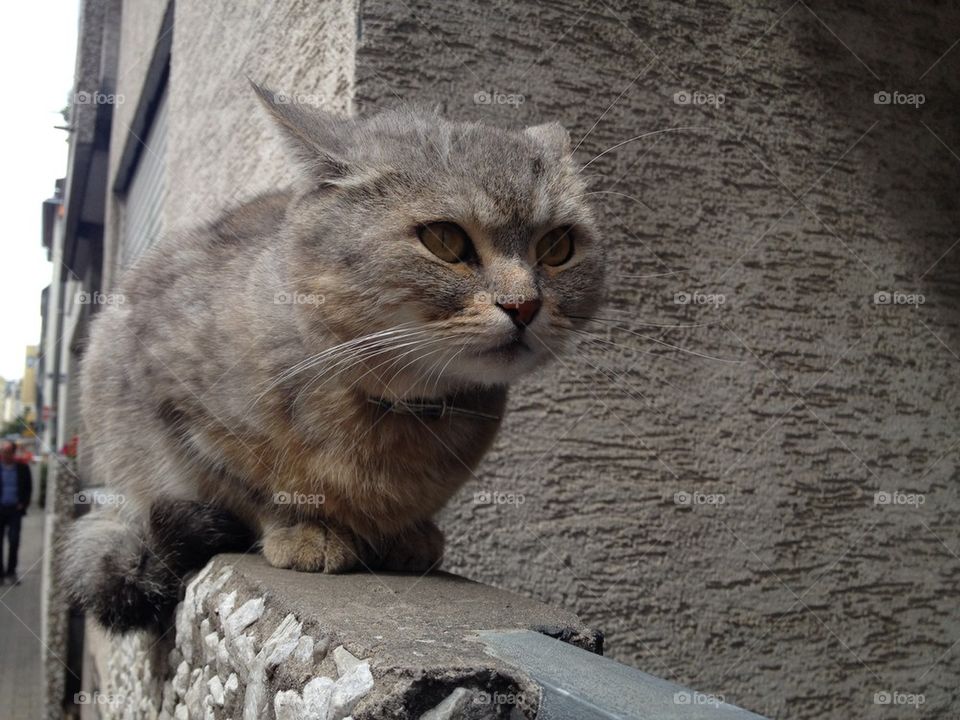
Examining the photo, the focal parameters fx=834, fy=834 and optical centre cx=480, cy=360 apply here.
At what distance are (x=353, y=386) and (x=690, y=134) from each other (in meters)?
2.36

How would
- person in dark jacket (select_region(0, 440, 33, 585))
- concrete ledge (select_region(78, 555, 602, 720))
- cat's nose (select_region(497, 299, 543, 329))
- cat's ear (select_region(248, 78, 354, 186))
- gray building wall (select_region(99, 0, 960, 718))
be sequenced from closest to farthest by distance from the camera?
concrete ledge (select_region(78, 555, 602, 720)) < cat's nose (select_region(497, 299, 543, 329)) < cat's ear (select_region(248, 78, 354, 186)) < gray building wall (select_region(99, 0, 960, 718)) < person in dark jacket (select_region(0, 440, 33, 585))

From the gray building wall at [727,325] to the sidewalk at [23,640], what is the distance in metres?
5.87

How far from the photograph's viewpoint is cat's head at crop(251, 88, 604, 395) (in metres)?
1.72

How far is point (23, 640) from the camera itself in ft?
32.8

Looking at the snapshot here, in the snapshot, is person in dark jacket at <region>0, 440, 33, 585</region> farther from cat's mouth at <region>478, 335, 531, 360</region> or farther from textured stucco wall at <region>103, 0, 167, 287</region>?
cat's mouth at <region>478, 335, 531, 360</region>

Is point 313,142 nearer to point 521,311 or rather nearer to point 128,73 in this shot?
point 521,311

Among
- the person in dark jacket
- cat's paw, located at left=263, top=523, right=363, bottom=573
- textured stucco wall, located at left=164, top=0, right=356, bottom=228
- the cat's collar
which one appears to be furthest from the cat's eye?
the person in dark jacket

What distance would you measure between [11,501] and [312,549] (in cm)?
929

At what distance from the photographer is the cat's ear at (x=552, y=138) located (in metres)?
2.14

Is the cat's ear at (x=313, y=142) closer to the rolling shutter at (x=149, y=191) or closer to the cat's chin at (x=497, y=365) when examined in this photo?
the cat's chin at (x=497, y=365)

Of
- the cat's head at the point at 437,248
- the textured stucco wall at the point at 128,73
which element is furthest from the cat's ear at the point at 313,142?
the textured stucco wall at the point at 128,73

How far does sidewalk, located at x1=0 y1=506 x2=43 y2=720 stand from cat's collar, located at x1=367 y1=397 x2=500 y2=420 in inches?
258

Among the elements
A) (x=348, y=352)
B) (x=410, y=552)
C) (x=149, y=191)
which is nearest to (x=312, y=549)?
(x=410, y=552)

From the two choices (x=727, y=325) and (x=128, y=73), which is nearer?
(x=727, y=325)
